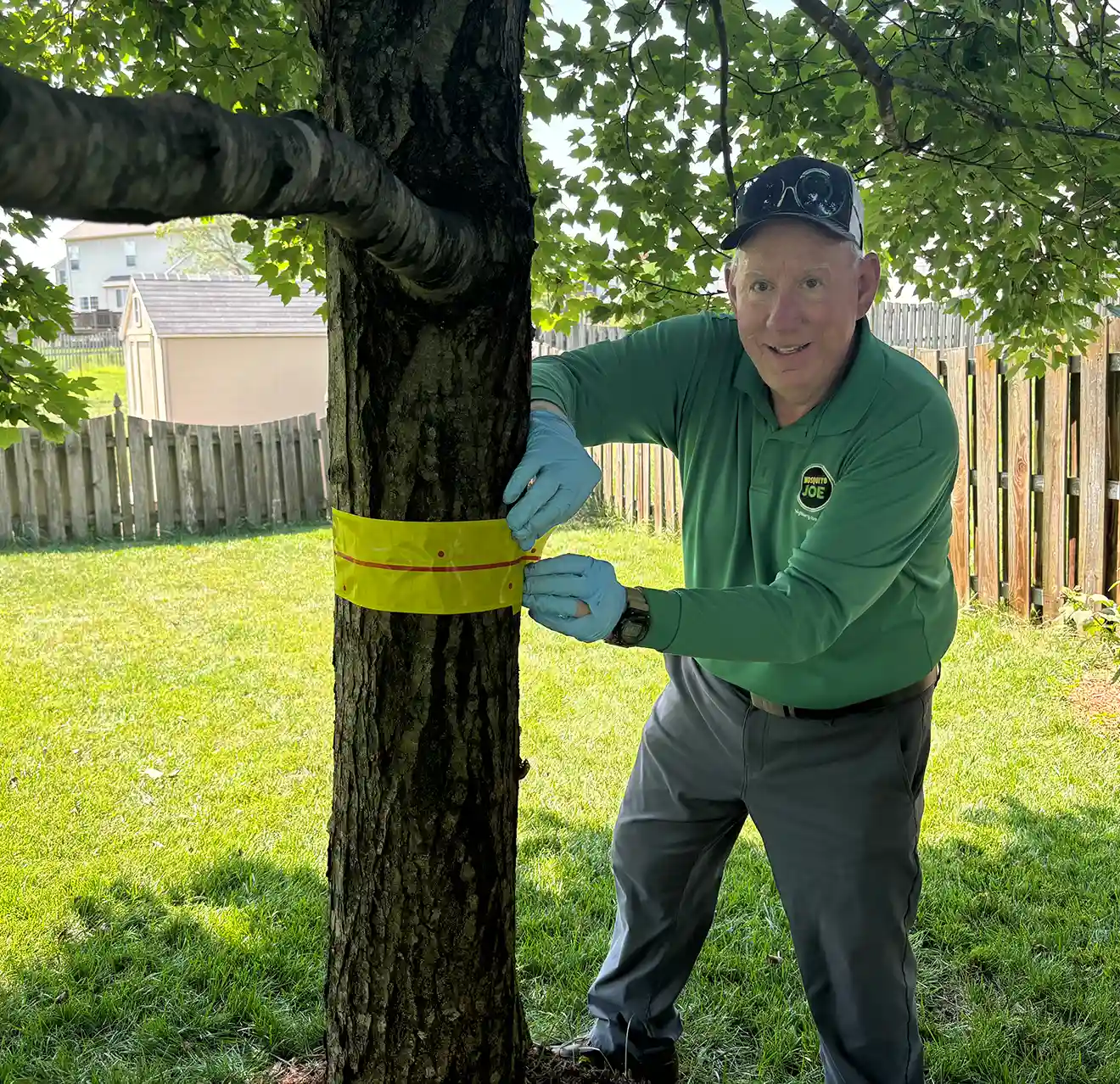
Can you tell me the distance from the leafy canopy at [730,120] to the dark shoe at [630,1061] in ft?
7.49

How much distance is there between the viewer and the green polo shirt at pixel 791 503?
6.52 feet

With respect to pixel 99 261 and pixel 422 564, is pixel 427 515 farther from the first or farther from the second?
pixel 99 261

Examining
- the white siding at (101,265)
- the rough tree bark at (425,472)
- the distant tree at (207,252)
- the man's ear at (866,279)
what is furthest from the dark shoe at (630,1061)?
the white siding at (101,265)

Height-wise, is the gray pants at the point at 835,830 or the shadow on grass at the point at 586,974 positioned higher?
the gray pants at the point at 835,830

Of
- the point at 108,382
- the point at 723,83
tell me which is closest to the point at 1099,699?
the point at 723,83

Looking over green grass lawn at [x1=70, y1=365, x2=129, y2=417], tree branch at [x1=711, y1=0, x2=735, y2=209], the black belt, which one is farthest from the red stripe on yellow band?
green grass lawn at [x1=70, y1=365, x2=129, y2=417]

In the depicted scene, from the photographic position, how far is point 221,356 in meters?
19.8

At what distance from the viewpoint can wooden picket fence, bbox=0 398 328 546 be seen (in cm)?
1058

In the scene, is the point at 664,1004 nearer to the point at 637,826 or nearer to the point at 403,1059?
the point at 637,826

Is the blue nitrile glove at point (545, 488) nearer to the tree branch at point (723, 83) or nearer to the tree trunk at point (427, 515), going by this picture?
the tree trunk at point (427, 515)

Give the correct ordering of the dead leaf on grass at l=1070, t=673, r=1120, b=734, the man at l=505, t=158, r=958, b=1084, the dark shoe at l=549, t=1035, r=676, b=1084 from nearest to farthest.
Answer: the man at l=505, t=158, r=958, b=1084, the dark shoe at l=549, t=1035, r=676, b=1084, the dead leaf on grass at l=1070, t=673, r=1120, b=734

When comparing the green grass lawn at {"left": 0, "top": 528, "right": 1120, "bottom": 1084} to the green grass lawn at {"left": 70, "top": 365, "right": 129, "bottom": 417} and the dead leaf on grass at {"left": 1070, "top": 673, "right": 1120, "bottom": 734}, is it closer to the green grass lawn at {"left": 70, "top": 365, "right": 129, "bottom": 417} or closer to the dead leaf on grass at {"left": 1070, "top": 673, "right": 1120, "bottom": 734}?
the dead leaf on grass at {"left": 1070, "top": 673, "right": 1120, "bottom": 734}

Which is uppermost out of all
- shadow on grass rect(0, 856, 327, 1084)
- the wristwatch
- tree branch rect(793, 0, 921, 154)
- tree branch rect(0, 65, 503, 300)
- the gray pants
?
tree branch rect(793, 0, 921, 154)

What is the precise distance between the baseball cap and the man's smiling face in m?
0.02
